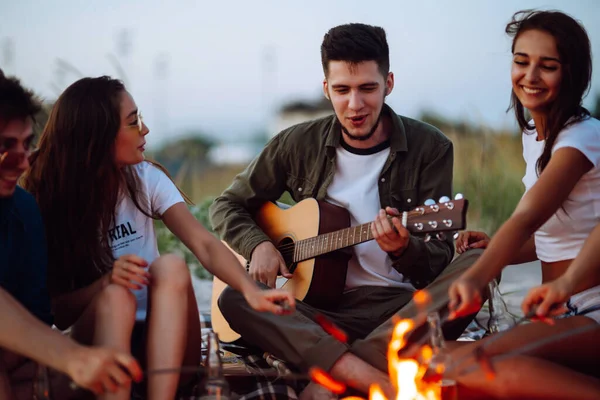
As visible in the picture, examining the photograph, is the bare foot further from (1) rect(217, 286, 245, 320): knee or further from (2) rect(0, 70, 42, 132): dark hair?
(2) rect(0, 70, 42, 132): dark hair

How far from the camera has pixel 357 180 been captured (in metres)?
3.78

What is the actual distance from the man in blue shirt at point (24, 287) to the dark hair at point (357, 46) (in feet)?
4.80

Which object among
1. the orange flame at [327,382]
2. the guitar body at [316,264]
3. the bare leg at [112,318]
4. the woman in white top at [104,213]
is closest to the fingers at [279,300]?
the woman in white top at [104,213]

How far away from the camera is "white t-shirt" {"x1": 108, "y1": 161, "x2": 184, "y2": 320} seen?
10.5 feet

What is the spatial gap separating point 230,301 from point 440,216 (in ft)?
3.09

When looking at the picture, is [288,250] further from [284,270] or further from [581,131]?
[581,131]

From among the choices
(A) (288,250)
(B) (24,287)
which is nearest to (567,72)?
(A) (288,250)

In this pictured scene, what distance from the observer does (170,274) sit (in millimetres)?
2844

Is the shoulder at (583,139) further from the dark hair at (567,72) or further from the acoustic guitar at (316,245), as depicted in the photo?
the acoustic guitar at (316,245)

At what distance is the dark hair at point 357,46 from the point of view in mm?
3688

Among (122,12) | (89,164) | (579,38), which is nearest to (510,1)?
(122,12)

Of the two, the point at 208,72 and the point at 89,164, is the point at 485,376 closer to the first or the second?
the point at 89,164

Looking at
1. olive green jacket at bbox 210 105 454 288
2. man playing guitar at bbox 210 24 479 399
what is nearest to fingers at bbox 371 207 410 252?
man playing guitar at bbox 210 24 479 399

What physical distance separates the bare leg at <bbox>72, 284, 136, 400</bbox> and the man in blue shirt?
18cm
